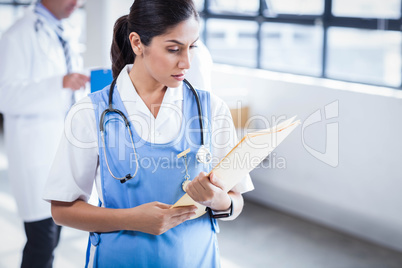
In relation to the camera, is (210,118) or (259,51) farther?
(259,51)

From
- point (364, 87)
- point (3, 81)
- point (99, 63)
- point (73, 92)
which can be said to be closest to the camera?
point (3, 81)

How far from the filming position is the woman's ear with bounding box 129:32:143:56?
1.25 metres

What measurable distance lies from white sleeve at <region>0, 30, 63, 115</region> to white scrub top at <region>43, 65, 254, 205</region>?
37.5 inches

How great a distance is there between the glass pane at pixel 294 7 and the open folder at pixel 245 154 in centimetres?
250

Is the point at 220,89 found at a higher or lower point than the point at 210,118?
lower

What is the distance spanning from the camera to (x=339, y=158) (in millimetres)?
3158

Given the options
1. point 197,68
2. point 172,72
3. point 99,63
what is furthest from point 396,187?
point 99,63

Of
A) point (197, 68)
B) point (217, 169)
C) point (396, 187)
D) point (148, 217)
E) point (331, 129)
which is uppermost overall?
point (197, 68)

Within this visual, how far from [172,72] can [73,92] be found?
3.86 ft

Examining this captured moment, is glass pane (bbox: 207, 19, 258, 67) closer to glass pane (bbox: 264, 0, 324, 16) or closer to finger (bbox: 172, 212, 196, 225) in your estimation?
glass pane (bbox: 264, 0, 324, 16)

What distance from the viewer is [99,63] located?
408 cm

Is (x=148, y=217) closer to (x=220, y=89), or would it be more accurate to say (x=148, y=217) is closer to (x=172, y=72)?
(x=172, y=72)

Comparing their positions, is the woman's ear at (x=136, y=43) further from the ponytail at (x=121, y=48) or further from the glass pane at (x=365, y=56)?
the glass pane at (x=365, y=56)

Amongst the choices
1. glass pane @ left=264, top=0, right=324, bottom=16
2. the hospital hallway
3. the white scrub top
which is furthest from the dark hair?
glass pane @ left=264, top=0, right=324, bottom=16
